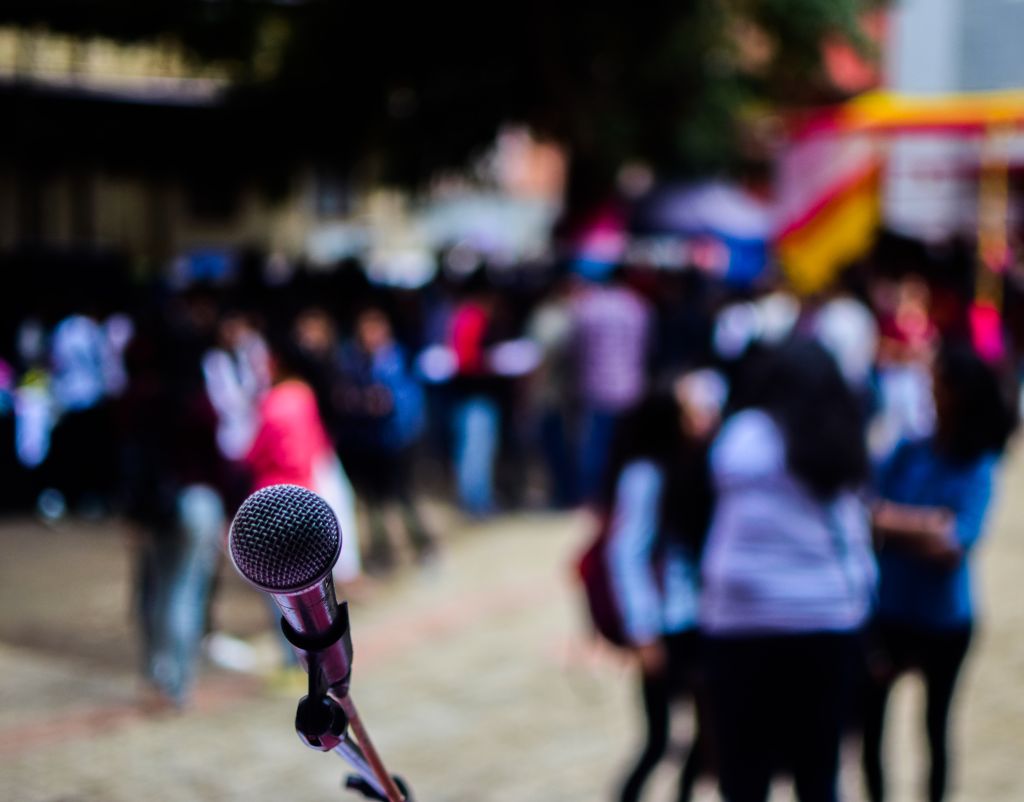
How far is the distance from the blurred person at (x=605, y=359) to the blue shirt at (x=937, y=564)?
6607 mm

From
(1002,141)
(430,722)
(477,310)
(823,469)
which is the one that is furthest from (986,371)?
(1002,141)

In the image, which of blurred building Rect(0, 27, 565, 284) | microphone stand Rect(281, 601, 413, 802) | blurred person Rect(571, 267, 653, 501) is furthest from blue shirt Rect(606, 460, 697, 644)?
blurred building Rect(0, 27, 565, 284)

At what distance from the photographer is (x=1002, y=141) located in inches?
684

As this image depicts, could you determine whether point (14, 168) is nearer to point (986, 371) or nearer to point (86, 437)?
point (86, 437)

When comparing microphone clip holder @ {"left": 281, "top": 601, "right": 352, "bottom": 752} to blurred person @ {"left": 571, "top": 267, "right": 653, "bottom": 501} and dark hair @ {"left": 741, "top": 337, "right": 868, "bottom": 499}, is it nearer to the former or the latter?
dark hair @ {"left": 741, "top": 337, "right": 868, "bottom": 499}

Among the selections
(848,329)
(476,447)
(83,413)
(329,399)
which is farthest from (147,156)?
(848,329)

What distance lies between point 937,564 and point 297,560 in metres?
3.23

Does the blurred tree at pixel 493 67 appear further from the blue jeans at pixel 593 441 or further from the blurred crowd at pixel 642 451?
the blue jeans at pixel 593 441

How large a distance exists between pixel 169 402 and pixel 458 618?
2592 millimetres

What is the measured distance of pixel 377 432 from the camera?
10.1m

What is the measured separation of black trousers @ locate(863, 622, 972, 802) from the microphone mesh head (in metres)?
3.26

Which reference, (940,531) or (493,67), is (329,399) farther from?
(493,67)

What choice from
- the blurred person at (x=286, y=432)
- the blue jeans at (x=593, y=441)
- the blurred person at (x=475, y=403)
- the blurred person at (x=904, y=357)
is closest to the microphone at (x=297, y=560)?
the blurred person at (x=286, y=432)

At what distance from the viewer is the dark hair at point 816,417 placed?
4059 mm
